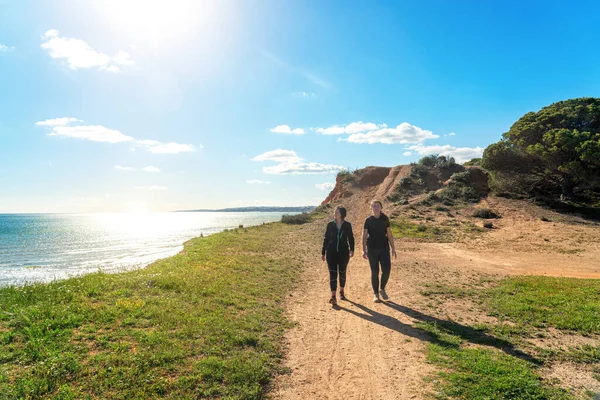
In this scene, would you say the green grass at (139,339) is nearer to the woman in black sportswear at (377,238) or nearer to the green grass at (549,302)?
the woman in black sportswear at (377,238)

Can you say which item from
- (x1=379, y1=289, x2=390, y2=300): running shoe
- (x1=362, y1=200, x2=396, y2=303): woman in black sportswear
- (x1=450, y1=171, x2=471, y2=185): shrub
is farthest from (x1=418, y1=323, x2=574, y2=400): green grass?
(x1=450, y1=171, x2=471, y2=185): shrub

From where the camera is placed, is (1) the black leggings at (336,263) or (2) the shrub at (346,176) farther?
(2) the shrub at (346,176)

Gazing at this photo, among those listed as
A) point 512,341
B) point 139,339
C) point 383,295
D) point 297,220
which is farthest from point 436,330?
point 297,220

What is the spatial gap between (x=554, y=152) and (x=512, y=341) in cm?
2452

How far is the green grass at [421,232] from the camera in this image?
21250 millimetres

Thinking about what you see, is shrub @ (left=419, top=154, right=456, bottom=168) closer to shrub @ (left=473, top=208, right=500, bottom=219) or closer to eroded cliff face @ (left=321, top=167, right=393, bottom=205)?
eroded cliff face @ (left=321, top=167, right=393, bottom=205)

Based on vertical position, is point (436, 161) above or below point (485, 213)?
above

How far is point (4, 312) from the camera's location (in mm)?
6371

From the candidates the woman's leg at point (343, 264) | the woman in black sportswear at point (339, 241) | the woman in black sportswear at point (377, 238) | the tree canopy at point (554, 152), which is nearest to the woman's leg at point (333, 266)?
the woman in black sportswear at point (339, 241)

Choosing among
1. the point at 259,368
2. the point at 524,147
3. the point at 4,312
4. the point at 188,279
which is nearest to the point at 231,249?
the point at 188,279

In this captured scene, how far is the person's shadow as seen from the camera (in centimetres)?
583

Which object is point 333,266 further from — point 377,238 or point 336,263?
point 377,238

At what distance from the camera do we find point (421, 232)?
23.0 m

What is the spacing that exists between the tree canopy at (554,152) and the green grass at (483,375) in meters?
23.6
